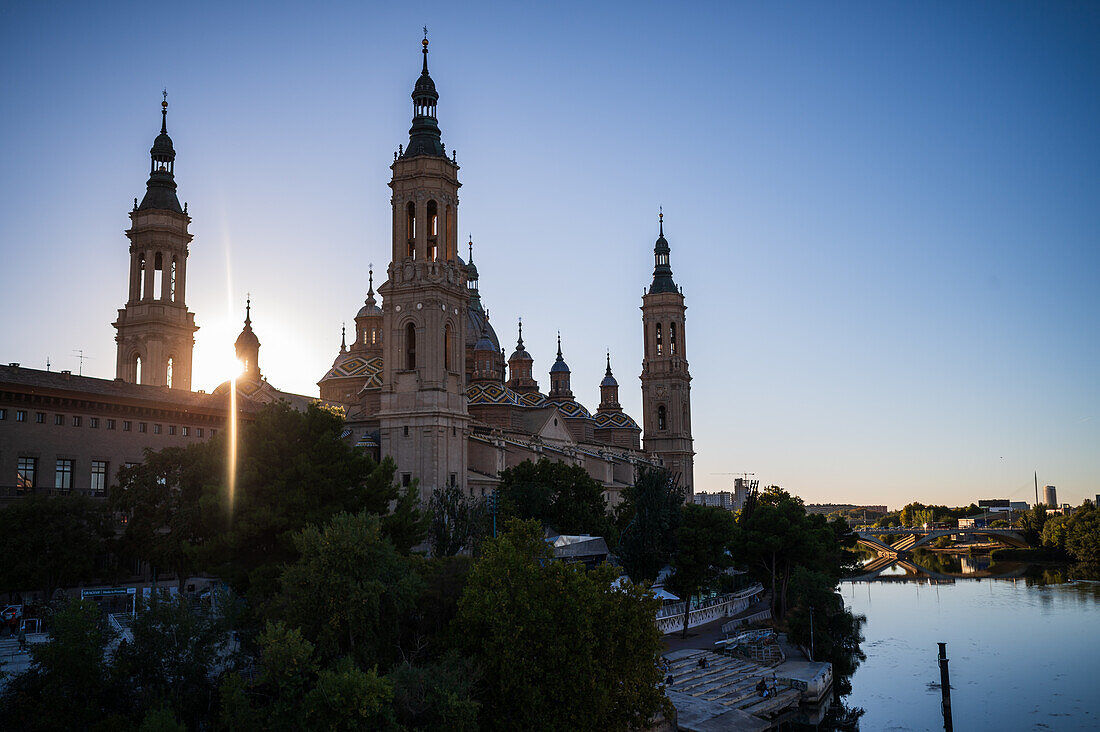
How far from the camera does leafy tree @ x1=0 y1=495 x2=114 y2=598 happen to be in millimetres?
35844

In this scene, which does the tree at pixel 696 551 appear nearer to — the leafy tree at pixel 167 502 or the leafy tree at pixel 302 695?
the leafy tree at pixel 167 502

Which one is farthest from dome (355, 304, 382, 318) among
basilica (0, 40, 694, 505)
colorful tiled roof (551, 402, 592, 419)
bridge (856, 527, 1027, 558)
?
bridge (856, 527, 1027, 558)

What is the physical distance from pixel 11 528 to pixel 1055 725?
4318 centimetres

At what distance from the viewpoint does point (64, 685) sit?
23922mm

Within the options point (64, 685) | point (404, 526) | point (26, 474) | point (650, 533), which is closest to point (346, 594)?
point (64, 685)

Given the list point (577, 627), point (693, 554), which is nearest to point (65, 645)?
point (577, 627)

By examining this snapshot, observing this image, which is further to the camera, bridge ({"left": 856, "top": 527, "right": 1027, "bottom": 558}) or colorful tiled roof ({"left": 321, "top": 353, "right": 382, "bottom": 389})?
bridge ({"left": 856, "top": 527, "right": 1027, "bottom": 558})

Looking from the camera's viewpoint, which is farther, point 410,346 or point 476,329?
point 476,329

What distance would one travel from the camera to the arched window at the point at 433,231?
6203 centimetres

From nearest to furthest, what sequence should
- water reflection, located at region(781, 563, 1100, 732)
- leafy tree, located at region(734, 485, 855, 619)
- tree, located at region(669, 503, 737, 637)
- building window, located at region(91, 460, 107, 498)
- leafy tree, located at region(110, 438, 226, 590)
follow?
leafy tree, located at region(110, 438, 226, 590), water reflection, located at region(781, 563, 1100, 732), building window, located at region(91, 460, 107, 498), tree, located at region(669, 503, 737, 637), leafy tree, located at region(734, 485, 855, 619)

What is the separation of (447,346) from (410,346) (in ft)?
8.01

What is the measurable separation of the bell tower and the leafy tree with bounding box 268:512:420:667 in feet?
155

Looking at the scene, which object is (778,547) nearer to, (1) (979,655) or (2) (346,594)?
(1) (979,655)

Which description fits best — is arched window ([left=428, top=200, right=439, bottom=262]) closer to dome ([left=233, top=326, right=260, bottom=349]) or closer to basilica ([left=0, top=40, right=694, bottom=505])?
basilica ([left=0, top=40, right=694, bottom=505])
